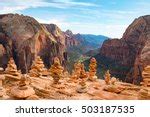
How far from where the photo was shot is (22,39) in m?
173

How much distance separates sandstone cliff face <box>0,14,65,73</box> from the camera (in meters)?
169

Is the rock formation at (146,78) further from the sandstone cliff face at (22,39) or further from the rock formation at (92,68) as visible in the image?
the sandstone cliff face at (22,39)

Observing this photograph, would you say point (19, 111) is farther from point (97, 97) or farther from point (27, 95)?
point (97, 97)

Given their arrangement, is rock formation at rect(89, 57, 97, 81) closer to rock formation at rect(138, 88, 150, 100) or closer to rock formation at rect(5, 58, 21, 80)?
rock formation at rect(5, 58, 21, 80)

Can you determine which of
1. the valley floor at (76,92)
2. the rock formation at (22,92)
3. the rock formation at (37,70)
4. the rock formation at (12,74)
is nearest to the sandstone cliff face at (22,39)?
the rock formation at (37,70)

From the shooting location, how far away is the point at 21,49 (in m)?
172

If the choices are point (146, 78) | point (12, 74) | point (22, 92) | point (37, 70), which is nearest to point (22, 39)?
point (37, 70)

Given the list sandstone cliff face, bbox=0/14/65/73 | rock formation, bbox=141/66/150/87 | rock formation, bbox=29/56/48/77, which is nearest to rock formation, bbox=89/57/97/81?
rock formation, bbox=29/56/48/77

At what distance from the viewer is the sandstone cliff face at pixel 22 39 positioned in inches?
6668

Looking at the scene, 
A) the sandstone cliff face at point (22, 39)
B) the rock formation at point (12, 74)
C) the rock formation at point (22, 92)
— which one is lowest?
the sandstone cliff face at point (22, 39)

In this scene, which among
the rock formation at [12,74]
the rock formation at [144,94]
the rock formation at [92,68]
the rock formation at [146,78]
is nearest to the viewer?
the rock formation at [144,94]

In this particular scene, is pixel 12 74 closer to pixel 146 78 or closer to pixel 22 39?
pixel 146 78

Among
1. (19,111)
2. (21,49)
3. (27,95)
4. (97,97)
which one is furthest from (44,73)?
(21,49)

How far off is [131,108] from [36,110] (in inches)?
280
